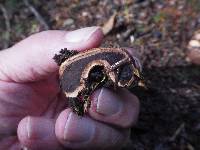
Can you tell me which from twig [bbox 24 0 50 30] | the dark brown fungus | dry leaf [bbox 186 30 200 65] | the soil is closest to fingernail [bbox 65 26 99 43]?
the dark brown fungus

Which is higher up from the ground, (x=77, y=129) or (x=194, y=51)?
(x=77, y=129)

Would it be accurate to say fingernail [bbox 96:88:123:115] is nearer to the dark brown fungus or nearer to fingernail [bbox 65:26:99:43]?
the dark brown fungus

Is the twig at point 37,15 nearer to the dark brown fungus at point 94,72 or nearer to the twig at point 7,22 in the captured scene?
the twig at point 7,22

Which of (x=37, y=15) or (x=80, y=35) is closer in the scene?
(x=80, y=35)

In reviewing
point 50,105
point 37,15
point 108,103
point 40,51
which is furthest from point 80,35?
point 37,15

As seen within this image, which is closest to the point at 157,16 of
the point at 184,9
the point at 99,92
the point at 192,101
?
the point at 184,9

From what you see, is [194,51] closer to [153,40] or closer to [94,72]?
[153,40]
